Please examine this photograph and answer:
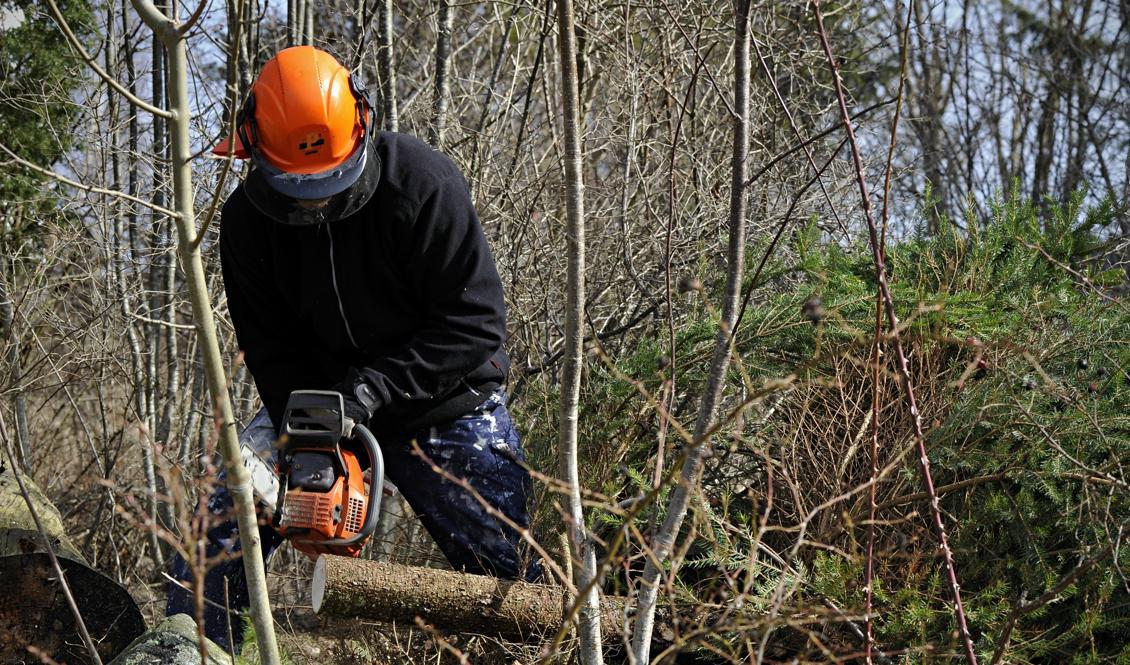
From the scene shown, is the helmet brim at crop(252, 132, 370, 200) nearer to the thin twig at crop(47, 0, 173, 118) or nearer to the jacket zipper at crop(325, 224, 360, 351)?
the jacket zipper at crop(325, 224, 360, 351)

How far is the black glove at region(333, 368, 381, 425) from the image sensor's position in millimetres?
3369

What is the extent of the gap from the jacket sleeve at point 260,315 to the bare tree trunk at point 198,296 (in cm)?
166

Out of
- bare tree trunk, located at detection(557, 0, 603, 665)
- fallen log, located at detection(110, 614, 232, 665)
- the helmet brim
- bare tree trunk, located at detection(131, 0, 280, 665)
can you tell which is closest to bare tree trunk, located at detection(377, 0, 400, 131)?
the helmet brim

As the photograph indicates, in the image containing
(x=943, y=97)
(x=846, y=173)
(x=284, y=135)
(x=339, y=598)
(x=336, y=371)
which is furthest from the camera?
(x=943, y=97)

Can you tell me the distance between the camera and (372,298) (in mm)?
3676

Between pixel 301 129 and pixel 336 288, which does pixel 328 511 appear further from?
pixel 301 129

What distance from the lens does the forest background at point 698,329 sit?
2729mm

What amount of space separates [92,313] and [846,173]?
4408mm

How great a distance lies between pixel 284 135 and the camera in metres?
3.33

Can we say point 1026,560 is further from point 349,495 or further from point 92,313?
point 92,313

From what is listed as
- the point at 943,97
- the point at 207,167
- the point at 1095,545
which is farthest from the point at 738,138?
the point at 943,97

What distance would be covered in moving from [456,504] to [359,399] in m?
0.54

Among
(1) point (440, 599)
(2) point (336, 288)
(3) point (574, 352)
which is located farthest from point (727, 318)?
(2) point (336, 288)

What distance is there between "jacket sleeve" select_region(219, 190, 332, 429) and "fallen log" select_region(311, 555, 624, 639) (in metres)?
0.90
